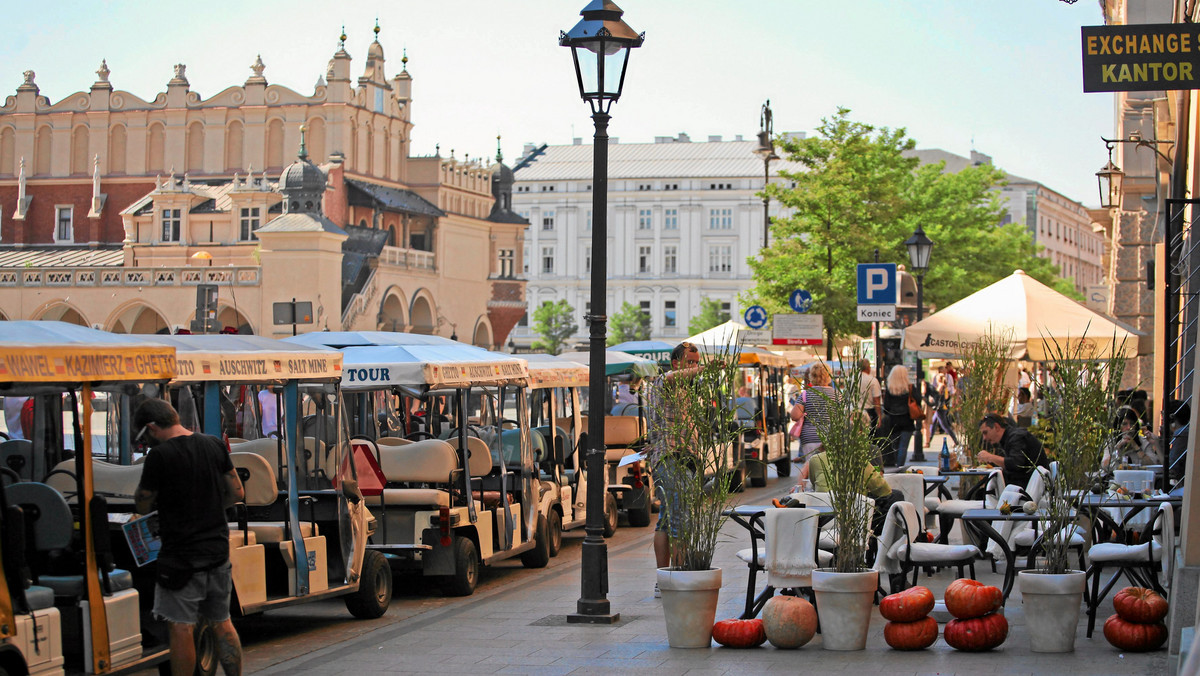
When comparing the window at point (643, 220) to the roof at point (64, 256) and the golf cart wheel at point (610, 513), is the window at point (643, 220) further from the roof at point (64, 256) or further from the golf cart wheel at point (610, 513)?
the golf cart wheel at point (610, 513)

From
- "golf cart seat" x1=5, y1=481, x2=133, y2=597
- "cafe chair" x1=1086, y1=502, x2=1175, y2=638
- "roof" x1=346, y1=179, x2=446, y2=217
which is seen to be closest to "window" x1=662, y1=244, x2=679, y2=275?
"roof" x1=346, y1=179, x2=446, y2=217

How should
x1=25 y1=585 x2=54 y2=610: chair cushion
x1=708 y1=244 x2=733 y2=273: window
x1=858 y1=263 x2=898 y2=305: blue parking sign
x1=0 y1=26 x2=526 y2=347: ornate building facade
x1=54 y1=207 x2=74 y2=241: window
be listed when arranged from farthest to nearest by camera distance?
x1=708 y1=244 x2=733 y2=273: window < x1=54 y1=207 x2=74 y2=241: window < x1=0 y1=26 x2=526 y2=347: ornate building facade < x1=858 y1=263 x2=898 y2=305: blue parking sign < x1=25 y1=585 x2=54 y2=610: chair cushion

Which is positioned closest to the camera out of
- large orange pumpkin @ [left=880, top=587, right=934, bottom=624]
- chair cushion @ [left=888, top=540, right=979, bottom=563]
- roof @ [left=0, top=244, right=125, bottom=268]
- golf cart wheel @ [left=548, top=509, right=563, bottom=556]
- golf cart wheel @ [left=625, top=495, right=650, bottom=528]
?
large orange pumpkin @ [left=880, top=587, right=934, bottom=624]

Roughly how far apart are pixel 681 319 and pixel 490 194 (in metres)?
30.3

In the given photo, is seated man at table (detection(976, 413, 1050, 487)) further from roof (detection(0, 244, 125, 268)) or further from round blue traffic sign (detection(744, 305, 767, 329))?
roof (detection(0, 244, 125, 268))

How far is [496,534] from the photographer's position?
45.1 ft

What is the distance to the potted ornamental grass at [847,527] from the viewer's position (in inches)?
346

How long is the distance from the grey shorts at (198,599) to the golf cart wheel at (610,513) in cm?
1007

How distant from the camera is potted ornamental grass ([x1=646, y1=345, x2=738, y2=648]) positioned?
30.3 feet

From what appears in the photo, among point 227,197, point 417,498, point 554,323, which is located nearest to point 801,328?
point 417,498

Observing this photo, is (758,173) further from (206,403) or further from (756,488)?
(206,403)

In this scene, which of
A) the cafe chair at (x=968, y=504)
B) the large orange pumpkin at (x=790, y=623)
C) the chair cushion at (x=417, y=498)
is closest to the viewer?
the large orange pumpkin at (x=790, y=623)

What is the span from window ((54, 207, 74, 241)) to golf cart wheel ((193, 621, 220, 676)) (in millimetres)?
81811

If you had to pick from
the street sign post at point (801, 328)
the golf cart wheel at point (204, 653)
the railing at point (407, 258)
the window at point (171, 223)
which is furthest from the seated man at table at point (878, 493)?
the window at point (171, 223)
